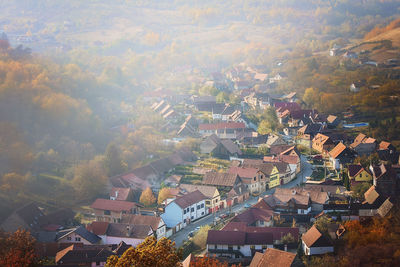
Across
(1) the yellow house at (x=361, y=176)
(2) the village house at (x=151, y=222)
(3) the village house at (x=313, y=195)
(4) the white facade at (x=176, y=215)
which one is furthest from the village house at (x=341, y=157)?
(2) the village house at (x=151, y=222)

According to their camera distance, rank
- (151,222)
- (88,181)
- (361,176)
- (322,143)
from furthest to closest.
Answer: (322,143), (361,176), (88,181), (151,222)

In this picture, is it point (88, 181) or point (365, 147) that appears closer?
point (88, 181)

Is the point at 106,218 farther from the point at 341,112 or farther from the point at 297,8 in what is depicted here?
the point at 297,8

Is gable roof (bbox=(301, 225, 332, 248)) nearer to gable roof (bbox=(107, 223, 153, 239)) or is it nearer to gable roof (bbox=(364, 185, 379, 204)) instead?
gable roof (bbox=(364, 185, 379, 204))

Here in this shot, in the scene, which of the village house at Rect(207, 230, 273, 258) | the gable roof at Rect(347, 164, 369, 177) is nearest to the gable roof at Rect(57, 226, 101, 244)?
the village house at Rect(207, 230, 273, 258)

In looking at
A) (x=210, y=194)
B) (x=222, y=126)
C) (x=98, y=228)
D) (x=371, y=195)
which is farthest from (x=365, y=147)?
(x=98, y=228)

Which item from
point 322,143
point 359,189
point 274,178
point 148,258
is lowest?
point 274,178

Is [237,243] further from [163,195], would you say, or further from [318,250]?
[163,195]
